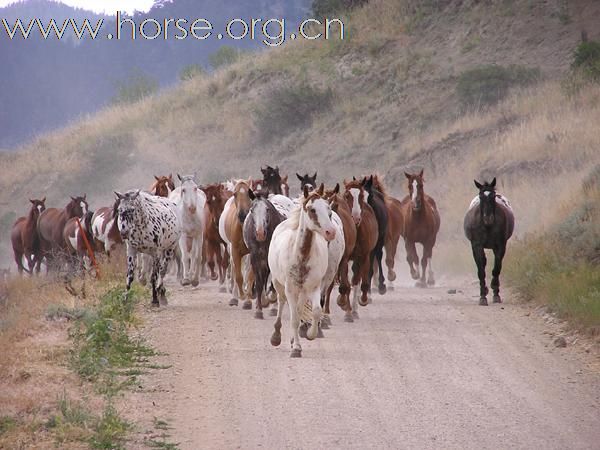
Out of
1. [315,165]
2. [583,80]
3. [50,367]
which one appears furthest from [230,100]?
[50,367]

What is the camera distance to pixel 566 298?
53.2 feet

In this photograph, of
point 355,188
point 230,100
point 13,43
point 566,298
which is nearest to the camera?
point 566,298

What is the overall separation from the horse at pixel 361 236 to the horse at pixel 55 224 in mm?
8954

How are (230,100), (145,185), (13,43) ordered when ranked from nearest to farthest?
1. (145,185)
2. (230,100)
3. (13,43)

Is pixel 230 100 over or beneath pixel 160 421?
over

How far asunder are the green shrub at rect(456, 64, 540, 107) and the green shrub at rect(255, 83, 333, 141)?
6.68 m

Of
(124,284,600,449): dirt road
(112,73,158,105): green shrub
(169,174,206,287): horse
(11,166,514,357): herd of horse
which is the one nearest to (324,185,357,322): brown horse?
(11,166,514,357): herd of horse

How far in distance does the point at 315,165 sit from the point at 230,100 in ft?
35.8

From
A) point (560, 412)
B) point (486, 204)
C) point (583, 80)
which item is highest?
point (583, 80)

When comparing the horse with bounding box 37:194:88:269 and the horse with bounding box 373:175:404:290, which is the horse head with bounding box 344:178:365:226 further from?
the horse with bounding box 37:194:88:269

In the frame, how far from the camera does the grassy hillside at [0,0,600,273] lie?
129 ft

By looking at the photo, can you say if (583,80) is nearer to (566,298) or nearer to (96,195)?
(96,195)

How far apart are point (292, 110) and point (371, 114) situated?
460 cm

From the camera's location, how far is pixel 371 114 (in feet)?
157
